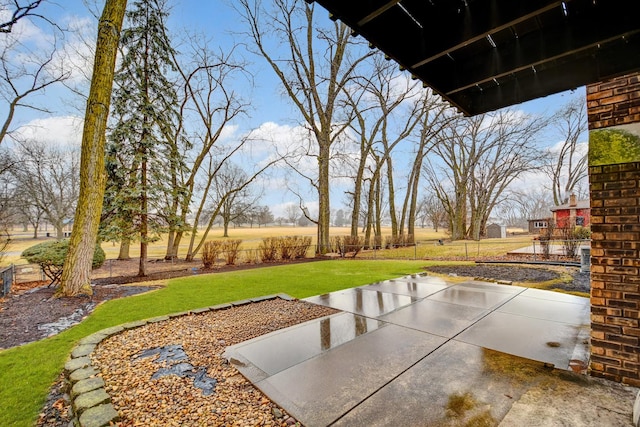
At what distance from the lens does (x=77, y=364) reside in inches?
118

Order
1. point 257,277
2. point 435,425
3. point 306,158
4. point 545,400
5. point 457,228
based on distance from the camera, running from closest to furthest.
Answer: point 435,425 → point 545,400 → point 257,277 → point 306,158 → point 457,228

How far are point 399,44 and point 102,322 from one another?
5960mm

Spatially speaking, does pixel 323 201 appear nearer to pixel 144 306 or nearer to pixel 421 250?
pixel 421 250

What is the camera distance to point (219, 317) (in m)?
4.71

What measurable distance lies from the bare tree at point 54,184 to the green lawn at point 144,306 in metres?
24.1

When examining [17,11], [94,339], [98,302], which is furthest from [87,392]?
[17,11]

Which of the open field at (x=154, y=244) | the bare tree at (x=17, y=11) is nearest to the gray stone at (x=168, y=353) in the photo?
the open field at (x=154, y=244)

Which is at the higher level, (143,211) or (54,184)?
(54,184)

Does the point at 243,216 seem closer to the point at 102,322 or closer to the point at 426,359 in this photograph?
the point at 102,322

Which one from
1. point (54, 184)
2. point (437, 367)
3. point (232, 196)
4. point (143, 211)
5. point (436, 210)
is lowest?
point (437, 367)

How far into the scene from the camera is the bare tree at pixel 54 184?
22986mm

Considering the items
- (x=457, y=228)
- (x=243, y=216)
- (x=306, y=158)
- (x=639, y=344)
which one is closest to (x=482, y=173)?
(x=457, y=228)

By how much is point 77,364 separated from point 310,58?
16.2m

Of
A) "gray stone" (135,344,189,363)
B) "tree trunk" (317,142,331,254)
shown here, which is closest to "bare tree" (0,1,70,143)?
"tree trunk" (317,142,331,254)
